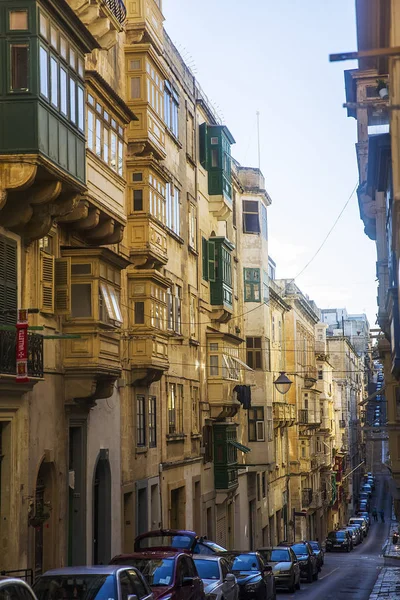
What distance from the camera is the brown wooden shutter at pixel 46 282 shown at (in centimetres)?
2188

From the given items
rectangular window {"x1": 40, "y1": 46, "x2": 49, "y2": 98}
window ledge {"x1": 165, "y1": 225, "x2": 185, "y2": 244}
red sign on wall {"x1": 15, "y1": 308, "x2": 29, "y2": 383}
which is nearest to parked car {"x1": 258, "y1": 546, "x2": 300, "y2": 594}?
window ledge {"x1": 165, "y1": 225, "x2": 185, "y2": 244}

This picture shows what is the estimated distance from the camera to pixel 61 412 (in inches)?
908

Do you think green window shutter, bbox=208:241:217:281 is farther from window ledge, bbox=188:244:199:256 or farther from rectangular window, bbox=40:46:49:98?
rectangular window, bbox=40:46:49:98

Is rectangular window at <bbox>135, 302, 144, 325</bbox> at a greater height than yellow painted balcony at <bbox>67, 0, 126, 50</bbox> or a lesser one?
lesser

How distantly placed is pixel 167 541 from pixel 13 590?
596 inches

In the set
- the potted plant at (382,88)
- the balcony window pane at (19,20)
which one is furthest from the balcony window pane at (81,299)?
the potted plant at (382,88)

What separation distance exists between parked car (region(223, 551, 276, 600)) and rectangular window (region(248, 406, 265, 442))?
24403 millimetres

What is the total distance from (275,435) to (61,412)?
36331 mm

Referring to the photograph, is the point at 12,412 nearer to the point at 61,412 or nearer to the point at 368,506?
the point at 61,412

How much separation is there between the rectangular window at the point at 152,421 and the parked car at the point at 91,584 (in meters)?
18.0

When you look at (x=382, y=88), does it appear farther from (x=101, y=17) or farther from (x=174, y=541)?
(x=174, y=541)

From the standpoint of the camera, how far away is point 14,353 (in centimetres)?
1911

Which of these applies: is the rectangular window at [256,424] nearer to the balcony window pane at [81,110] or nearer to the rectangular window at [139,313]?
the rectangular window at [139,313]

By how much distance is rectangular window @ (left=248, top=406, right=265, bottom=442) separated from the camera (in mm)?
51594
